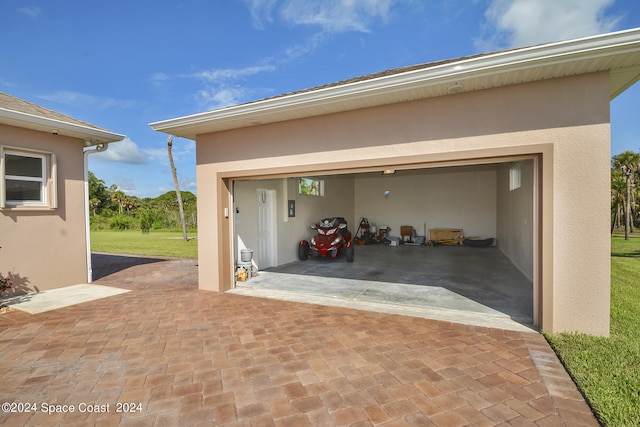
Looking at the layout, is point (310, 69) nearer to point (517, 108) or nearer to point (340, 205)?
point (340, 205)

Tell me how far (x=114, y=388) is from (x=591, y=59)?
18.9ft

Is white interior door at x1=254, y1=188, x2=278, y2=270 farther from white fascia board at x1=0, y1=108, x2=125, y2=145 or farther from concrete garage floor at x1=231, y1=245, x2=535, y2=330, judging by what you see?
white fascia board at x1=0, y1=108, x2=125, y2=145

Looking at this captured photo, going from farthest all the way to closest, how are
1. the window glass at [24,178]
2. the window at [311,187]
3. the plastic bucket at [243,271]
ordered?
1. the window at [311,187]
2. the plastic bucket at [243,271]
3. the window glass at [24,178]

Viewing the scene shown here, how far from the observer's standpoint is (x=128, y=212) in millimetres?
30312

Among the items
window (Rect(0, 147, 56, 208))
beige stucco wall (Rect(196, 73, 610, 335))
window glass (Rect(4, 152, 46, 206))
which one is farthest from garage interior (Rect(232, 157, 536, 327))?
window glass (Rect(4, 152, 46, 206))

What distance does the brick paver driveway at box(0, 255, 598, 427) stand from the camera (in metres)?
2.34

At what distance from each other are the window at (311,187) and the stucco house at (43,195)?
491 cm

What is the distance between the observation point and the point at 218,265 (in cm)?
605

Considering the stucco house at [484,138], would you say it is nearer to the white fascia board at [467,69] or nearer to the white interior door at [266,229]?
the white fascia board at [467,69]

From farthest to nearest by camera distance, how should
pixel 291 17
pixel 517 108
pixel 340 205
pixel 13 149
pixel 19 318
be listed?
1. pixel 340 205
2. pixel 291 17
3. pixel 13 149
4. pixel 19 318
5. pixel 517 108

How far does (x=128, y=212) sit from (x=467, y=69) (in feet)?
111

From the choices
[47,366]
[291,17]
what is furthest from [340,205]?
[47,366]

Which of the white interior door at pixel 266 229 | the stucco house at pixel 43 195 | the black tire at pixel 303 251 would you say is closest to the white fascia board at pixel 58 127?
the stucco house at pixel 43 195

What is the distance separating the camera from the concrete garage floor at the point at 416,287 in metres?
4.72
